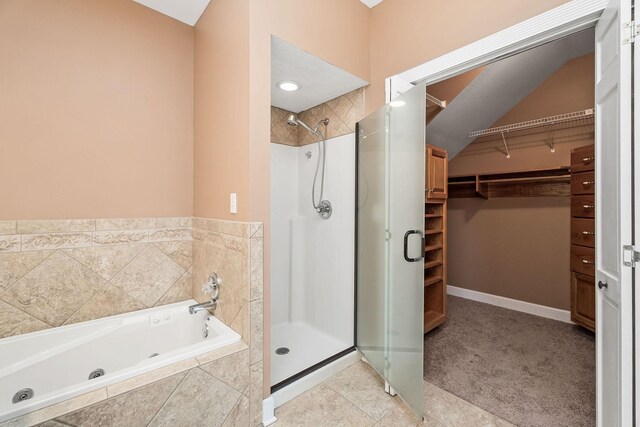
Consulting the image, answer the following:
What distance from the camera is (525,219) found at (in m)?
3.37

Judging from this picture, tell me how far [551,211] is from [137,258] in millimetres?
4113

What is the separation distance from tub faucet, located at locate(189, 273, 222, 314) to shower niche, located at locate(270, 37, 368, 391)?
66 cm

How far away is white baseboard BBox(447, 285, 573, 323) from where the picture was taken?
10.1 feet

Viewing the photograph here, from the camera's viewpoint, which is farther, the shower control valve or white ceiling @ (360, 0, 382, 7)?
white ceiling @ (360, 0, 382, 7)

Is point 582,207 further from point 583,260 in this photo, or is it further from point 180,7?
point 180,7

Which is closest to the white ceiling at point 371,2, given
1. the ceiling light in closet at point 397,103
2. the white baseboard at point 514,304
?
the ceiling light in closet at point 397,103

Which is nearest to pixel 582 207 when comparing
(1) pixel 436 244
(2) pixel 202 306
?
(1) pixel 436 244

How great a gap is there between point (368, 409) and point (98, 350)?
1680mm

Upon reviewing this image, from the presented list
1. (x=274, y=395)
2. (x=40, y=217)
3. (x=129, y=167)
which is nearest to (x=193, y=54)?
(x=129, y=167)

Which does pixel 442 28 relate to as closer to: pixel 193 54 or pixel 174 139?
pixel 193 54

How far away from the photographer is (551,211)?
125 inches

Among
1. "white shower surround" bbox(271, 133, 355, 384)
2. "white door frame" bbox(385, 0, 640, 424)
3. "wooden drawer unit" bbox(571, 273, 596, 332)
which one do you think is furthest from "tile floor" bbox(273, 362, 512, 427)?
"wooden drawer unit" bbox(571, 273, 596, 332)

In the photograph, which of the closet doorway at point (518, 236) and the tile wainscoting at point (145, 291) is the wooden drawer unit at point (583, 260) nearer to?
the closet doorway at point (518, 236)

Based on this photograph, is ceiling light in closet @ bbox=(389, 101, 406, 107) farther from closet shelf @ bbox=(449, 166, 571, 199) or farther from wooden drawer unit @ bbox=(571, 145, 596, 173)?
closet shelf @ bbox=(449, 166, 571, 199)
